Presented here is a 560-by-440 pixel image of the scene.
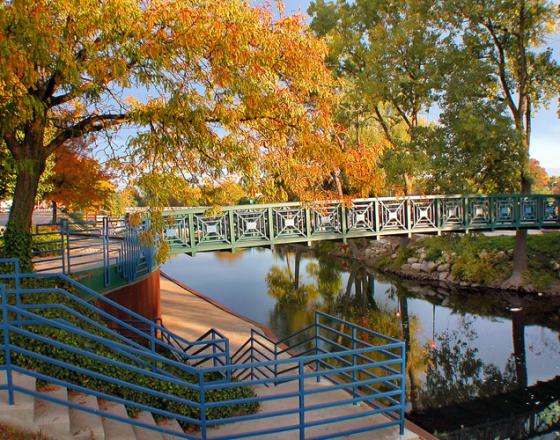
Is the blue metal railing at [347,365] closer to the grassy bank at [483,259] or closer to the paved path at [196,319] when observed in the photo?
the paved path at [196,319]

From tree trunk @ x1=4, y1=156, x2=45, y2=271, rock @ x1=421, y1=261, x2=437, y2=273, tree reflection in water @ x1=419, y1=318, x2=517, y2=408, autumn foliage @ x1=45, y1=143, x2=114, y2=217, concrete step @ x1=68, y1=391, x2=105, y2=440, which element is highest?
autumn foliage @ x1=45, y1=143, x2=114, y2=217

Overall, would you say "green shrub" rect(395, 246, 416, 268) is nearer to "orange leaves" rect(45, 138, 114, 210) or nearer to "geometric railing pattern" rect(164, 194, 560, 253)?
"geometric railing pattern" rect(164, 194, 560, 253)

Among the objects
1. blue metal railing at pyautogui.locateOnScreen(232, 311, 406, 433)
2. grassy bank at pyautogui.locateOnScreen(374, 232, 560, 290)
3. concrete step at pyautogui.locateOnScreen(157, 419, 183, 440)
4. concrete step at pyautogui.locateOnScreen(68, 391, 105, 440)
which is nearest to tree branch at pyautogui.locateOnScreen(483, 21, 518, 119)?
grassy bank at pyautogui.locateOnScreen(374, 232, 560, 290)

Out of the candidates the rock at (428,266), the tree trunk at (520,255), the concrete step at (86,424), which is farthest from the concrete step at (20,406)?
the rock at (428,266)

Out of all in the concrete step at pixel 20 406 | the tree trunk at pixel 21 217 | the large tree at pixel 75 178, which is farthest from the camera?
the large tree at pixel 75 178

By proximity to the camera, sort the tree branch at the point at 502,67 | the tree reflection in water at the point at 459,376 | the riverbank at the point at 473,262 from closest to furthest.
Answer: the tree reflection in water at the point at 459,376, the tree branch at the point at 502,67, the riverbank at the point at 473,262

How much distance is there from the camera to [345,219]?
17.2 m

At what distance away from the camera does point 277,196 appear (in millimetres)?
10250

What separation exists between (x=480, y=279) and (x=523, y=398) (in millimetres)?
13069

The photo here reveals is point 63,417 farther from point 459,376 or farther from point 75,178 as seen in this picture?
point 75,178

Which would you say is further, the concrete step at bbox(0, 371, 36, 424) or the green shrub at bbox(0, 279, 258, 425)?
the green shrub at bbox(0, 279, 258, 425)

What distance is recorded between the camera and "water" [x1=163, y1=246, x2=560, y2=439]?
1110 centimetres

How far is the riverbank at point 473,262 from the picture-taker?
2250cm

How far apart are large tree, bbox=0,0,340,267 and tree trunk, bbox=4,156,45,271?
19mm
